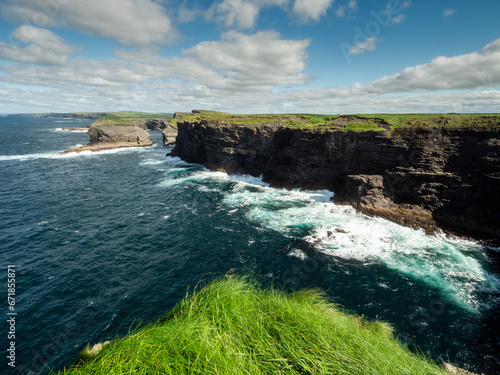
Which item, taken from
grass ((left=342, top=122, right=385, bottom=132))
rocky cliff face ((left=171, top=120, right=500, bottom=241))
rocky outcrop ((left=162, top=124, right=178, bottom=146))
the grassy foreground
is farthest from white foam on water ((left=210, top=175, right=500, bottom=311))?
rocky outcrop ((left=162, top=124, right=178, bottom=146))

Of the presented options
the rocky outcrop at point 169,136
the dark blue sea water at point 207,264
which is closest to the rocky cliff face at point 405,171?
the dark blue sea water at point 207,264

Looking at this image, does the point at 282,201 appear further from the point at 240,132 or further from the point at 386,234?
the point at 240,132

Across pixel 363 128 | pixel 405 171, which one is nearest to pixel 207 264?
pixel 405 171

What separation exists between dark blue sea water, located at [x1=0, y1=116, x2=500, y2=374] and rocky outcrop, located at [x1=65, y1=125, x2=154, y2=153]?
62.2m

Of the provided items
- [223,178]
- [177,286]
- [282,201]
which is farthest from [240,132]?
[177,286]

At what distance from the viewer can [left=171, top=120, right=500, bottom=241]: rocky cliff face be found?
104 ft

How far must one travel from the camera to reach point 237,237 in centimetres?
3033

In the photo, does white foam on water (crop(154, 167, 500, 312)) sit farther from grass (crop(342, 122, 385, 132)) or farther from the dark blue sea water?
grass (crop(342, 122, 385, 132))

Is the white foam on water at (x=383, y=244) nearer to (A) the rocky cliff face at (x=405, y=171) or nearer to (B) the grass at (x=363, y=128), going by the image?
(A) the rocky cliff face at (x=405, y=171)

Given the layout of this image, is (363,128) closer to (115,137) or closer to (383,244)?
(383,244)

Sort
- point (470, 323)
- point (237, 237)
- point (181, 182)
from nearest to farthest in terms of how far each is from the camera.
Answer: point (470, 323), point (237, 237), point (181, 182)

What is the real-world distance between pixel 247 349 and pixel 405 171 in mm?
42675

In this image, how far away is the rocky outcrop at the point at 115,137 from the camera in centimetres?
10161

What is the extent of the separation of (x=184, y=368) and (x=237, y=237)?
25.6 m
